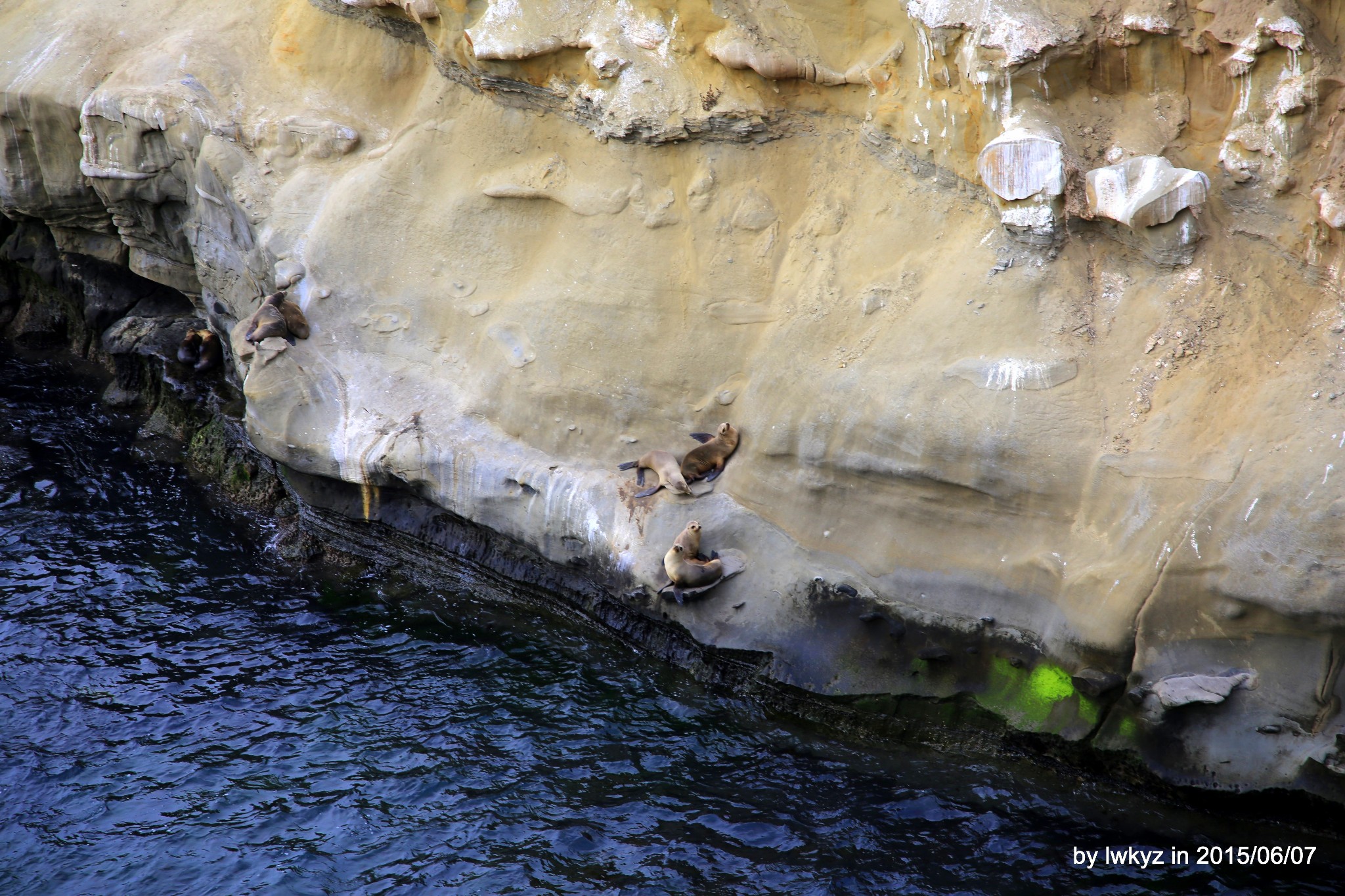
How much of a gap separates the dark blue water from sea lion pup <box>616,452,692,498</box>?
160 cm

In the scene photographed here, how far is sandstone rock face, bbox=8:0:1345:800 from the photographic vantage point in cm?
826

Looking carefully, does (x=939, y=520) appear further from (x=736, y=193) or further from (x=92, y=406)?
(x=92, y=406)

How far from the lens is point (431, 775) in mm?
8992

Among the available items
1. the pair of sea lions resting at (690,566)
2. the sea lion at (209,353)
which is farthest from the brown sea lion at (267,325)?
the pair of sea lions resting at (690,566)

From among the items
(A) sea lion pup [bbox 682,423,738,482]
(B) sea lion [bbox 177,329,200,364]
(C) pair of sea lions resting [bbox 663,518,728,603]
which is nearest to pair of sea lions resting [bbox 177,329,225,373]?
(B) sea lion [bbox 177,329,200,364]

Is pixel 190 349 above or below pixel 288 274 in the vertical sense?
below

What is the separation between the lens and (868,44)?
1032 cm

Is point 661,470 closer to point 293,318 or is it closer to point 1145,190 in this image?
point 293,318

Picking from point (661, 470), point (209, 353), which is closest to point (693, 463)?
point (661, 470)

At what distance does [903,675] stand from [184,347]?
32.0 feet

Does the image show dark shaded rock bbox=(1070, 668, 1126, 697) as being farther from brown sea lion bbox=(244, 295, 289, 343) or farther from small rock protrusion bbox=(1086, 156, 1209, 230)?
brown sea lion bbox=(244, 295, 289, 343)

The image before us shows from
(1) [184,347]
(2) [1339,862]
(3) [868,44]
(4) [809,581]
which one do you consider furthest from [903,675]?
(1) [184,347]

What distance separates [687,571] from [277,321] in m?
5.28

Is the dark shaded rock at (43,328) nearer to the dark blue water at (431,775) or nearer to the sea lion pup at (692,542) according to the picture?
the dark blue water at (431,775)
